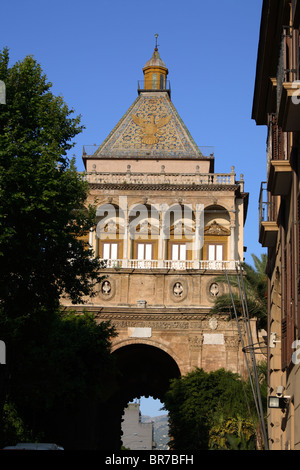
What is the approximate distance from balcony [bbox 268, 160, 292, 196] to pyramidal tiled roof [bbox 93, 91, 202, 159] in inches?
1580

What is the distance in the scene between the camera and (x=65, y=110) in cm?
2716

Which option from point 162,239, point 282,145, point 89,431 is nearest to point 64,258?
point 282,145

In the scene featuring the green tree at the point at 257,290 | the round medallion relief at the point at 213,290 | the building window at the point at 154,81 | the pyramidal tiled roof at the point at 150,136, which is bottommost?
the green tree at the point at 257,290

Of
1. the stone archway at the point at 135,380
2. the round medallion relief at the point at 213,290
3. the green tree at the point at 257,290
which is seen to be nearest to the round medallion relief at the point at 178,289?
the round medallion relief at the point at 213,290

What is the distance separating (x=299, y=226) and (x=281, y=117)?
2.03 metres

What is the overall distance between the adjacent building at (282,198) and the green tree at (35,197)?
607 centimetres

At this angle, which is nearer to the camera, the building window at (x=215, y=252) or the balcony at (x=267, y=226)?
the balcony at (x=267, y=226)

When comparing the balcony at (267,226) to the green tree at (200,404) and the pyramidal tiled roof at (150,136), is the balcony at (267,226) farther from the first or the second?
the pyramidal tiled roof at (150,136)

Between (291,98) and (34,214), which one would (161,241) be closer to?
(34,214)

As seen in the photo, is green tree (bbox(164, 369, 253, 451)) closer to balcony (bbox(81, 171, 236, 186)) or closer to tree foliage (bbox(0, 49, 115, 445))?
tree foliage (bbox(0, 49, 115, 445))

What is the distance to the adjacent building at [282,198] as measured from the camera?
13703 millimetres

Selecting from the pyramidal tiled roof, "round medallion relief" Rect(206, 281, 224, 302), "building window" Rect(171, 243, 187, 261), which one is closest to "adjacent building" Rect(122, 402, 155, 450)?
the pyramidal tiled roof

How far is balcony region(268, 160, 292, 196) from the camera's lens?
15039mm
